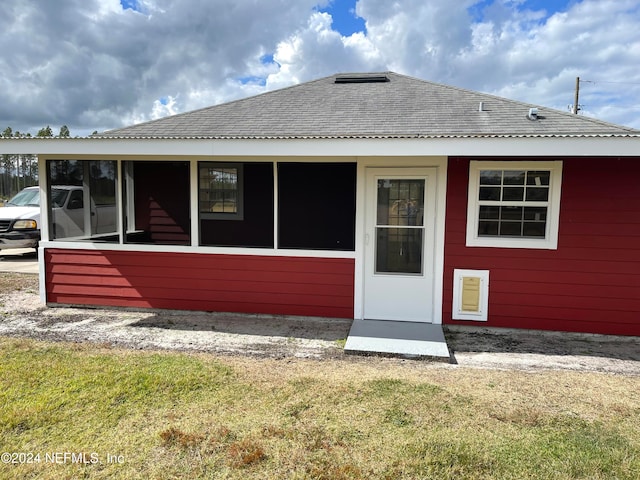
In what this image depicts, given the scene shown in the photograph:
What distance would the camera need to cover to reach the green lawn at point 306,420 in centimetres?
251

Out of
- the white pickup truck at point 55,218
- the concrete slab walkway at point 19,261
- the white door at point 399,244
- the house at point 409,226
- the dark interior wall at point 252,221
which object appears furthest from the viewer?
the concrete slab walkway at point 19,261

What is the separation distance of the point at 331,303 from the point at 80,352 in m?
2.84

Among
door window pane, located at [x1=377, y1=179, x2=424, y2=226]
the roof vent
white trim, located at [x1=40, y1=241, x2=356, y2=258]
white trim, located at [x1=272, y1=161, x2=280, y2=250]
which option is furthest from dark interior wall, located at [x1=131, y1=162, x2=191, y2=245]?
door window pane, located at [x1=377, y1=179, x2=424, y2=226]

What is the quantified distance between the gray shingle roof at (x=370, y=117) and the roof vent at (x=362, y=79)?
35 millimetres

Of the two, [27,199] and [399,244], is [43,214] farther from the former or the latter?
[27,199]

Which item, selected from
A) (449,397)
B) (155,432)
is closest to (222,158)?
(155,432)

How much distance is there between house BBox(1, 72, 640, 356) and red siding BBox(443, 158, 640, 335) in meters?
0.01

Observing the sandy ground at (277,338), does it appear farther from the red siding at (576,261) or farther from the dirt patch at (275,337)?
the red siding at (576,261)

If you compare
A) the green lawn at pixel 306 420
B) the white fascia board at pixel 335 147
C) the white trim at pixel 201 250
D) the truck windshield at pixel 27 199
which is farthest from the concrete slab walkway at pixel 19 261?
the green lawn at pixel 306 420

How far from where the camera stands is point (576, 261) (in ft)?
Answer: 16.3

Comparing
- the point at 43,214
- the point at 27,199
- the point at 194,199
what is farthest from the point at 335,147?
the point at 27,199

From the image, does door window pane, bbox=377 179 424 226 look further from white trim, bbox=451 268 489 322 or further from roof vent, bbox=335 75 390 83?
roof vent, bbox=335 75 390 83

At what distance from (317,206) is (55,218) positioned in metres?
4.38

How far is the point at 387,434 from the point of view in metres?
2.85
